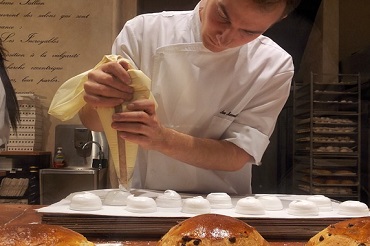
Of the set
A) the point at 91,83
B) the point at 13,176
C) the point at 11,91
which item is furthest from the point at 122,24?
the point at 13,176

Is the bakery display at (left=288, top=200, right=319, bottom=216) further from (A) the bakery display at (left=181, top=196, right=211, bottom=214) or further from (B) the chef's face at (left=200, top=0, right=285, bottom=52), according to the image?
(B) the chef's face at (left=200, top=0, right=285, bottom=52)

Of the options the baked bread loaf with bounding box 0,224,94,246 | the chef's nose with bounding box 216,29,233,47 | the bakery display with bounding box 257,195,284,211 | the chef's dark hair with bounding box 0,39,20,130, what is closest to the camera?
the baked bread loaf with bounding box 0,224,94,246

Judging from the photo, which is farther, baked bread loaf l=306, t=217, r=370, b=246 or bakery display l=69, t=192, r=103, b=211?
bakery display l=69, t=192, r=103, b=211

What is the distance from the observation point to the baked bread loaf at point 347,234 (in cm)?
72

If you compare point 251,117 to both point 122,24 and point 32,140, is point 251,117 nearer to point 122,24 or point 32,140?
point 122,24

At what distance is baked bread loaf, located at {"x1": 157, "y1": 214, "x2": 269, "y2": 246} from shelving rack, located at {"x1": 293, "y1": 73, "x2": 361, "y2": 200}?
0.35 m

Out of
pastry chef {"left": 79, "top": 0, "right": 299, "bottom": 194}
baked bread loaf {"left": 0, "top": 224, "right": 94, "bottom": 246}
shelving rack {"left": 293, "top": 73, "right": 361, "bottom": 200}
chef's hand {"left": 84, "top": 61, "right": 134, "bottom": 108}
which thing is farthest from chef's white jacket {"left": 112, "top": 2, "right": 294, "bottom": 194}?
baked bread loaf {"left": 0, "top": 224, "right": 94, "bottom": 246}

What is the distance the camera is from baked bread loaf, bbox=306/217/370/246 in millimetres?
717

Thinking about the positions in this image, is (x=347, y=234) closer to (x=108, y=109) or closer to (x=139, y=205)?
(x=139, y=205)

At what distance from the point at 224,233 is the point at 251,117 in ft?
1.89

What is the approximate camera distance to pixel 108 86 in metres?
0.85

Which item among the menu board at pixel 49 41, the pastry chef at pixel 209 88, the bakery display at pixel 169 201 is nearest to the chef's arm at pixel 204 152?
the pastry chef at pixel 209 88

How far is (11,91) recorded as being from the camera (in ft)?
2.71

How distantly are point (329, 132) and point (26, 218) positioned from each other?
2.22ft
